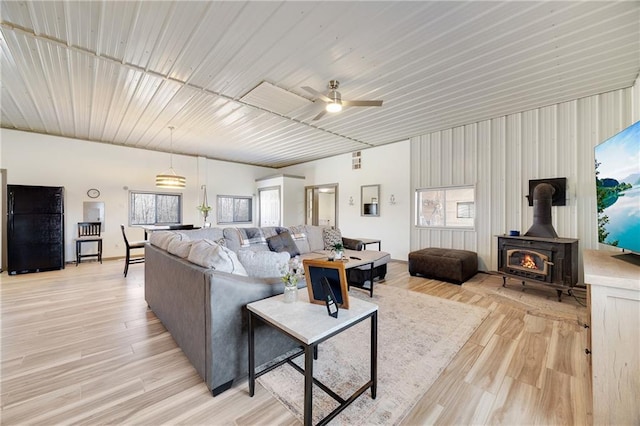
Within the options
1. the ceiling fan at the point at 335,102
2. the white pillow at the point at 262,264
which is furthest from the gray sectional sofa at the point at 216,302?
the ceiling fan at the point at 335,102

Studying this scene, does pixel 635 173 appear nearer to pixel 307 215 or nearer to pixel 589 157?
pixel 589 157

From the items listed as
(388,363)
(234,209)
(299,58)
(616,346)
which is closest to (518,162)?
(616,346)

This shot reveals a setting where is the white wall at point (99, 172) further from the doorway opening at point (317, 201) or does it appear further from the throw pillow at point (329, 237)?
the throw pillow at point (329, 237)

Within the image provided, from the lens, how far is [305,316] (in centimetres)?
153

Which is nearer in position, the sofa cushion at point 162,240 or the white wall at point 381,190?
the sofa cushion at point 162,240

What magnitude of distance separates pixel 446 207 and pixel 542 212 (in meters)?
1.71

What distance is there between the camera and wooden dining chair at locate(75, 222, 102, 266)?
5.63 m

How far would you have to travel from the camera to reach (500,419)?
1517 millimetres

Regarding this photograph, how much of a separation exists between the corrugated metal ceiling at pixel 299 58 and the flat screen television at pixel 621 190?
126 centimetres

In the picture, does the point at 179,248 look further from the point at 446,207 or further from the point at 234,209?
the point at 234,209

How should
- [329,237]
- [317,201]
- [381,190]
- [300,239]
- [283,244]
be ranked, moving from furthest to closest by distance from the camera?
[317,201] < [381,190] < [329,237] < [300,239] < [283,244]

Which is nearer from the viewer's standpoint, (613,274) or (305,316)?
(613,274)

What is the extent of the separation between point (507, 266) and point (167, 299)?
4.68m

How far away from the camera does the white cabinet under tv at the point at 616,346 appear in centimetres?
126
